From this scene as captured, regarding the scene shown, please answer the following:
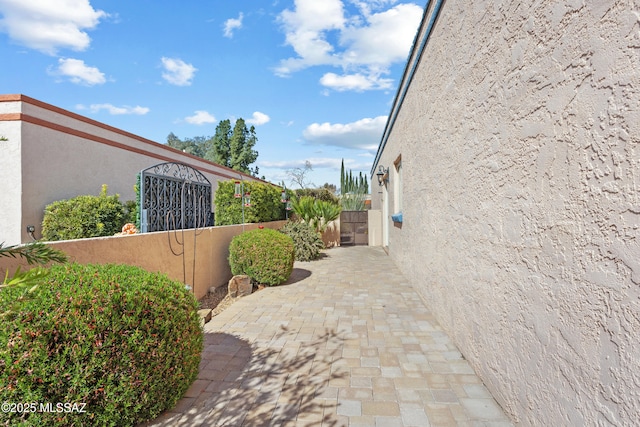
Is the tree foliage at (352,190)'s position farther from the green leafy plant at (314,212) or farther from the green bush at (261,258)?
the green bush at (261,258)

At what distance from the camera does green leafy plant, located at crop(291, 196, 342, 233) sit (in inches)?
456

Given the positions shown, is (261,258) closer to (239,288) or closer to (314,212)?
(239,288)

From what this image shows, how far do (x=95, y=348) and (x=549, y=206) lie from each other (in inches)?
112

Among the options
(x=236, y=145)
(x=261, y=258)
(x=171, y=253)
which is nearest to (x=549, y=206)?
(x=171, y=253)

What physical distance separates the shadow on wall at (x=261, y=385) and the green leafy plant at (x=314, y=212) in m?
8.11

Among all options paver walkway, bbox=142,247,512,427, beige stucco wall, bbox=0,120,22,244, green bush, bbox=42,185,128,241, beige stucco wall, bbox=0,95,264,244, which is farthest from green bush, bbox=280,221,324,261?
beige stucco wall, bbox=0,120,22,244

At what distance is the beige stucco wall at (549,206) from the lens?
123 cm

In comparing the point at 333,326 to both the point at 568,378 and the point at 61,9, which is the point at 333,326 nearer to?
the point at 568,378

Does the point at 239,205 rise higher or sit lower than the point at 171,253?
higher

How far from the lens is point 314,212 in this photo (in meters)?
11.8

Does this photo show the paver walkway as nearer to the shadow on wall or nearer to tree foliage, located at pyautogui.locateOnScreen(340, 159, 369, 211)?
the shadow on wall

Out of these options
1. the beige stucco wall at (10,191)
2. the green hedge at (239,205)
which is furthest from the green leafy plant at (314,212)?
the beige stucco wall at (10,191)

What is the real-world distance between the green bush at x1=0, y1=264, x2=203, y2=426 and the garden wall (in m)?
0.84

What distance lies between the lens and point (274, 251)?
615cm
